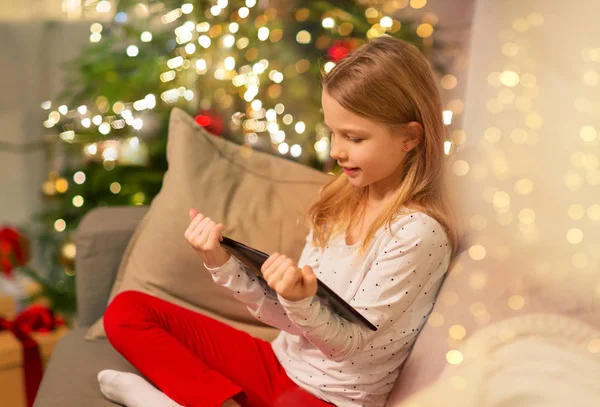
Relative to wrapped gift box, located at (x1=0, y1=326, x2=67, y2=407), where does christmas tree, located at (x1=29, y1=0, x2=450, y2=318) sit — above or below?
above

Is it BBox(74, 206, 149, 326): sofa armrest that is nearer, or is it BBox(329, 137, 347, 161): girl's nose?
BBox(329, 137, 347, 161): girl's nose

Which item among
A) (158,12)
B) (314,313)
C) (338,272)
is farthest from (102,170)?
(314,313)

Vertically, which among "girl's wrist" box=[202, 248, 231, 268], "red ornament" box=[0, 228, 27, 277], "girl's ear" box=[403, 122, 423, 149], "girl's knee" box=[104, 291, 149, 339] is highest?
"girl's ear" box=[403, 122, 423, 149]

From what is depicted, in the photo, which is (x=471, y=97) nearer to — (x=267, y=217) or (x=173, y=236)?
(x=267, y=217)

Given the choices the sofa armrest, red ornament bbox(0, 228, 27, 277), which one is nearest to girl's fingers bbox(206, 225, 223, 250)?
the sofa armrest

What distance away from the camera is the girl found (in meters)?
0.97

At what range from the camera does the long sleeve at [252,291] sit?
1.09 meters

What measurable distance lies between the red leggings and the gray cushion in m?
0.08

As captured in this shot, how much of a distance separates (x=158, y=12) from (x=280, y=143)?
54 cm

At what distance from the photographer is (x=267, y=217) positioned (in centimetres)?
139

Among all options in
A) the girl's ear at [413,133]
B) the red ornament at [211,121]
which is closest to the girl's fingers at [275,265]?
the girl's ear at [413,133]

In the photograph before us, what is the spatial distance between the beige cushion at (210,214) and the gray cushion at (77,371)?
0.05 metres

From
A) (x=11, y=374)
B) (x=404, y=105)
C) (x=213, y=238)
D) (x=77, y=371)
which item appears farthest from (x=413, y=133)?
(x=11, y=374)

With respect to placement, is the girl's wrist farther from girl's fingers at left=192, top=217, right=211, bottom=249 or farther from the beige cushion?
the beige cushion
